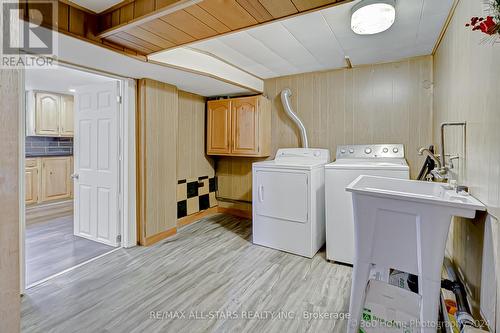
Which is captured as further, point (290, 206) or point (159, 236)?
point (159, 236)

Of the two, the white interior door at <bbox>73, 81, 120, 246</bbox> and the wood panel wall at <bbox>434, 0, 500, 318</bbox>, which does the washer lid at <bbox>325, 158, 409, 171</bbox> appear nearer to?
the wood panel wall at <bbox>434, 0, 500, 318</bbox>

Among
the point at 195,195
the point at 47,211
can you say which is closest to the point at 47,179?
the point at 47,211

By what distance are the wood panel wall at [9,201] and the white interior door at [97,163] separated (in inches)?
93.9

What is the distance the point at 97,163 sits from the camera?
3.06m

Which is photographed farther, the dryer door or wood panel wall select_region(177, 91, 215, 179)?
wood panel wall select_region(177, 91, 215, 179)

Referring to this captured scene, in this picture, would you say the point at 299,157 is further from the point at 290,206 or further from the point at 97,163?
the point at 97,163

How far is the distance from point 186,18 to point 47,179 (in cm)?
491

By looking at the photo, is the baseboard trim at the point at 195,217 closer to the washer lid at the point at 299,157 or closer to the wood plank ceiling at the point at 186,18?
the washer lid at the point at 299,157

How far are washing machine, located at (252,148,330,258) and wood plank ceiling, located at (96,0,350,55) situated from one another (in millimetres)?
1591

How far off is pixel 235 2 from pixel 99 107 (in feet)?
7.80

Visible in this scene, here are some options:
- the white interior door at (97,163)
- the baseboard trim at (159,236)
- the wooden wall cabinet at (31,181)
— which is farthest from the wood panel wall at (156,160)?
the wooden wall cabinet at (31,181)

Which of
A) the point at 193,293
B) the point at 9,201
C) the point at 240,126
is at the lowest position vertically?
the point at 193,293

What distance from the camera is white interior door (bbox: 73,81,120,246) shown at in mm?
2924

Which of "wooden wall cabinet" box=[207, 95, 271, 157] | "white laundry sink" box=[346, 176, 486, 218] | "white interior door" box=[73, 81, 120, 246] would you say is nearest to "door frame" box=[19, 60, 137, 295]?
"white interior door" box=[73, 81, 120, 246]
